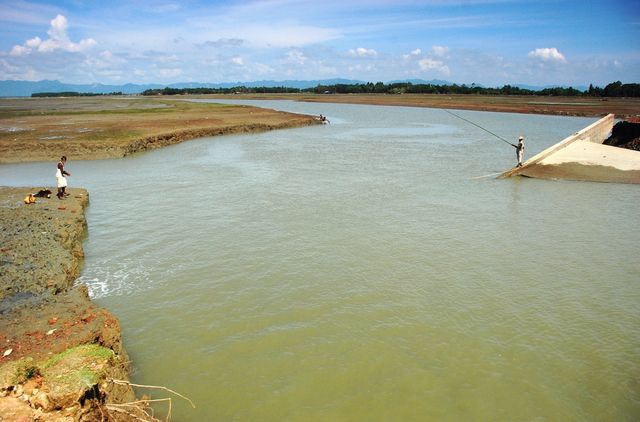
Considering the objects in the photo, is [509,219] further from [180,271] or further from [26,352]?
[26,352]

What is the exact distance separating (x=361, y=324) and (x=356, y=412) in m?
2.46

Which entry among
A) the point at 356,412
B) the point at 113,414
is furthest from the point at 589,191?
the point at 113,414

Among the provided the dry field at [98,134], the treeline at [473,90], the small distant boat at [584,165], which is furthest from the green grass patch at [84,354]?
the treeline at [473,90]

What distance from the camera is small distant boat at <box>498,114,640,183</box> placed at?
71.5ft

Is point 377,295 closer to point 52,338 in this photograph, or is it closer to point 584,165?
point 52,338

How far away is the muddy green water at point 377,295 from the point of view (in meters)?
7.03

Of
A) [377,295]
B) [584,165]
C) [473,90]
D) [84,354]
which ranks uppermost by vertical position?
[473,90]

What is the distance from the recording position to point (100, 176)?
23578 mm

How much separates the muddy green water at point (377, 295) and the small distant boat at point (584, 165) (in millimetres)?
1226

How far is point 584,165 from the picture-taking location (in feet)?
75.4

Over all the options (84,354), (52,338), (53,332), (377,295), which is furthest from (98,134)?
(84,354)

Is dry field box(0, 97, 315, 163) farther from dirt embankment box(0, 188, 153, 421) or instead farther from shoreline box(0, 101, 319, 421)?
dirt embankment box(0, 188, 153, 421)

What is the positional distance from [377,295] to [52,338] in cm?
→ 663

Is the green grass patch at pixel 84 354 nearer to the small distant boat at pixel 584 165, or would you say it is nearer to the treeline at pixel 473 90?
the small distant boat at pixel 584 165
